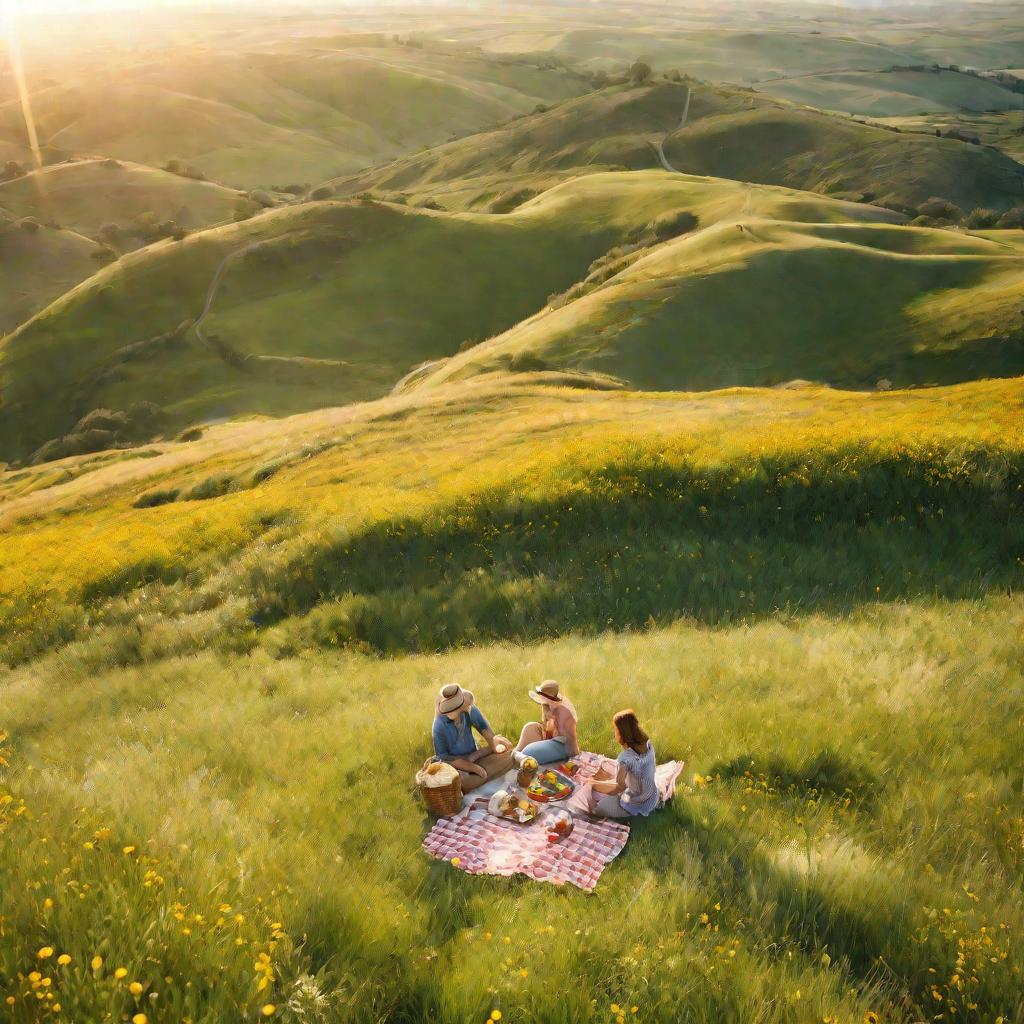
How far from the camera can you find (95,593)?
22.9 meters

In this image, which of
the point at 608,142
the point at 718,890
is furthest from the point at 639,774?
the point at 608,142

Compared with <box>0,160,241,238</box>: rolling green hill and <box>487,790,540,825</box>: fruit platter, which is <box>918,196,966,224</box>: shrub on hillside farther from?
<box>0,160,241,238</box>: rolling green hill

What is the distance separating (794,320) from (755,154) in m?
127

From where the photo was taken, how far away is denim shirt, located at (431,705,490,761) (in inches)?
386

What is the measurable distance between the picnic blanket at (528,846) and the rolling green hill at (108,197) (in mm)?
198289

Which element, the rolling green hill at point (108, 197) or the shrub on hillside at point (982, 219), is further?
the rolling green hill at point (108, 197)

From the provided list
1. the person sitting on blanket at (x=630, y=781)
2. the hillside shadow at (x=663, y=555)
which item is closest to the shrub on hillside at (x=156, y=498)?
the hillside shadow at (x=663, y=555)

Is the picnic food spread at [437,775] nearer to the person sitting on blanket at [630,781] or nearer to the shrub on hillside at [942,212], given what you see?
the person sitting on blanket at [630,781]

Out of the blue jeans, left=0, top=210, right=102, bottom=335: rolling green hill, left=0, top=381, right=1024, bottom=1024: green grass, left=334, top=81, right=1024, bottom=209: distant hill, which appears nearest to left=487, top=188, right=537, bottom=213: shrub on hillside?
left=334, top=81, right=1024, bottom=209: distant hill

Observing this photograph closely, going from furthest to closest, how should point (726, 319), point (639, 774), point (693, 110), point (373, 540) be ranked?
point (693, 110), point (726, 319), point (373, 540), point (639, 774)

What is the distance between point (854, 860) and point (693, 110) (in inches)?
8564

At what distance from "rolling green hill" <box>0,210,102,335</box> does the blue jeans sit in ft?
561

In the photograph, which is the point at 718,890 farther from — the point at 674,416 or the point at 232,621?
the point at 674,416

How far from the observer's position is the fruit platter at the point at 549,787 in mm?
9211
